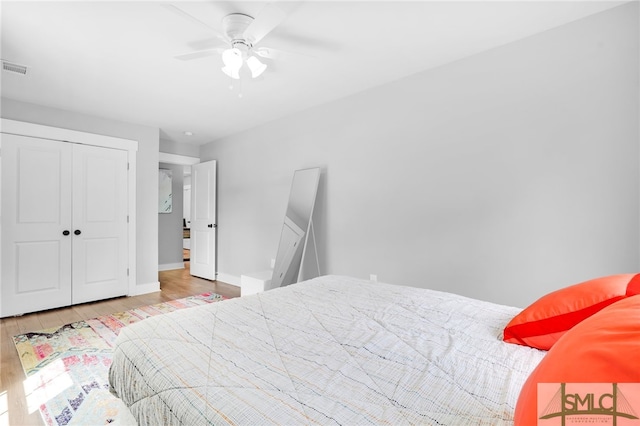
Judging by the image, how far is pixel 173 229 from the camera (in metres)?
6.67

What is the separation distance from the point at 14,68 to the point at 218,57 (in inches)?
75.5

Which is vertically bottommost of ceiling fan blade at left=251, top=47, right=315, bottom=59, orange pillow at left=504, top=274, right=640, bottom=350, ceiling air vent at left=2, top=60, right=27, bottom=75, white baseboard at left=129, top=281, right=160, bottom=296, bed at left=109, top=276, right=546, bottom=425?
white baseboard at left=129, top=281, right=160, bottom=296

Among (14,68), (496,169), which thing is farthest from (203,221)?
(496,169)

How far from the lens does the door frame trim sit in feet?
11.7

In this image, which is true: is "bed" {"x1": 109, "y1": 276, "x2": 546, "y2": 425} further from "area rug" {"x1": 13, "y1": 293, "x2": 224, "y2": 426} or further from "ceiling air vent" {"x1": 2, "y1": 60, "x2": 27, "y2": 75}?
"ceiling air vent" {"x1": 2, "y1": 60, "x2": 27, "y2": 75}

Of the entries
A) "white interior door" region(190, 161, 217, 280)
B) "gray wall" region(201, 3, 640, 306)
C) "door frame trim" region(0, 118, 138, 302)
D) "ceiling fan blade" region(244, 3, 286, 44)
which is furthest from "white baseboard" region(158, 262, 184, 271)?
"ceiling fan blade" region(244, 3, 286, 44)

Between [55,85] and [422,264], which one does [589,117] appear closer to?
[422,264]

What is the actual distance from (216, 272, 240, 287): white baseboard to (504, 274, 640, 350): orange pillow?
14.2 feet

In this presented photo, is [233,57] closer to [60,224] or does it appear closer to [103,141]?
[103,141]

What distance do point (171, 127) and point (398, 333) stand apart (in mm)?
4613

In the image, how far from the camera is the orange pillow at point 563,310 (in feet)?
3.49

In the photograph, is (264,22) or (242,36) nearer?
(264,22)

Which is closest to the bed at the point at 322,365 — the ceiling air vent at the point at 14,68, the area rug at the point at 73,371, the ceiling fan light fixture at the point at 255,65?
the area rug at the point at 73,371

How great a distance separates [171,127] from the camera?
4668 mm
